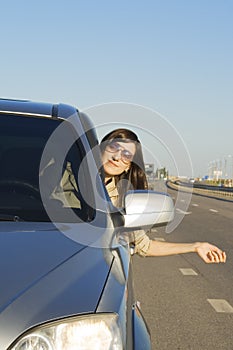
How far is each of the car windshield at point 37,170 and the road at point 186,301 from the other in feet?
3.39

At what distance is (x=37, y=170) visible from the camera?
347cm

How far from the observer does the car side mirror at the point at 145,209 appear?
9.62 ft

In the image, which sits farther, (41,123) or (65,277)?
(41,123)

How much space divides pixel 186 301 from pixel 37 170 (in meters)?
4.06

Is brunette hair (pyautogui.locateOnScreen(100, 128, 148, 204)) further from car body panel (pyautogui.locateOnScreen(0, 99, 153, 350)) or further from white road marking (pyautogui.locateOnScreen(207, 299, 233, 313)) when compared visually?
white road marking (pyautogui.locateOnScreen(207, 299, 233, 313))

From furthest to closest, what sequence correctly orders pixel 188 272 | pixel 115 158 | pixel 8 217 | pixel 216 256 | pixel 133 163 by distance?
pixel 188 272, pixel 133 163, pixel 115 158, pixel 216 256, pixel 8 217

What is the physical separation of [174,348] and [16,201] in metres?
2.49

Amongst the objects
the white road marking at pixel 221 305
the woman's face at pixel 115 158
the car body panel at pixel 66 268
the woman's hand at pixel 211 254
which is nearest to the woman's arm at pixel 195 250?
the woman's hand at pixel 211 254

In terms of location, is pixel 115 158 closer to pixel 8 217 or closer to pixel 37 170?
pixel 37 170

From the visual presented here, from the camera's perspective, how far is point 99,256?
7.83ft

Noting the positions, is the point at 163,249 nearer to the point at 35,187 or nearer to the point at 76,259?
the point at 35,187

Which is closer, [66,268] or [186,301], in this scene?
[66,268]

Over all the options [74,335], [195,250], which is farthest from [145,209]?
[195,250]

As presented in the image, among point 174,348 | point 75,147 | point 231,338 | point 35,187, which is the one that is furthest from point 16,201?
point 231,338
